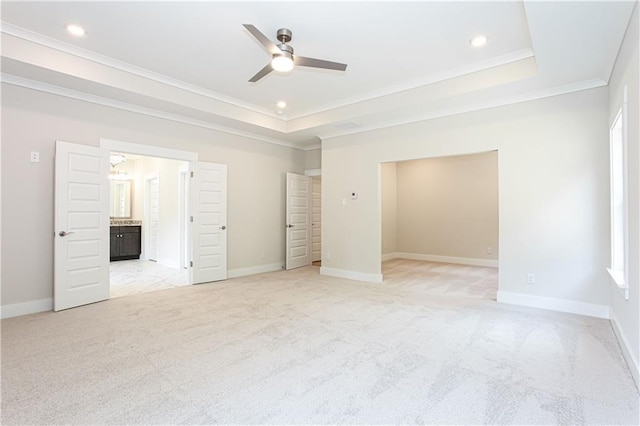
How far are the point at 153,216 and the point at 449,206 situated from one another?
287 inches

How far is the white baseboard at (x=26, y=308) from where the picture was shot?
3768 millimetres

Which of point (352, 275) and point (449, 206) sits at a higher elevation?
point (449, 206)

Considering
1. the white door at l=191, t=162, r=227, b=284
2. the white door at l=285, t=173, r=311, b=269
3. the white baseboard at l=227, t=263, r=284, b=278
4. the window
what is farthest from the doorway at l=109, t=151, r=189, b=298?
the window

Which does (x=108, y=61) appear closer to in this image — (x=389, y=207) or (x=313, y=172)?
(x=313, y=172)

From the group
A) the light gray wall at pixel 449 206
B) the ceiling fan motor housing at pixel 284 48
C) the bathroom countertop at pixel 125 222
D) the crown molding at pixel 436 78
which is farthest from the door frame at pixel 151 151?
the light gray wall at pixel 449 206

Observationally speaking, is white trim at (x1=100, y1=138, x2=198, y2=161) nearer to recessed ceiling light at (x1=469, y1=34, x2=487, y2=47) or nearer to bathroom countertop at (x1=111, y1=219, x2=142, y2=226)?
bathroom countertop at (x1=111, y1=219, x2=142, y2=226)

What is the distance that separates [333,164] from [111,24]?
13.1 ft

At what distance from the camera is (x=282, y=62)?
3062 millimetres

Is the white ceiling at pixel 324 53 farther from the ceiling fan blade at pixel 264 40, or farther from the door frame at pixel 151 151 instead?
the door frame at pixel 151 151

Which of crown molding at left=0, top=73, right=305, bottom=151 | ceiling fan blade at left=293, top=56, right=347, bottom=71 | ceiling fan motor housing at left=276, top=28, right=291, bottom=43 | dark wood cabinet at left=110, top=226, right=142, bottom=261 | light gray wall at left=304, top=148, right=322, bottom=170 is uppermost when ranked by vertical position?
ceiling fan motor housing at left=276, top=28, right=291, bottom=43

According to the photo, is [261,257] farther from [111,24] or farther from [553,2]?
[553,2]

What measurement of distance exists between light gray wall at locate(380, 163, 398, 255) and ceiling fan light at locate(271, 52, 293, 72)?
5.65m

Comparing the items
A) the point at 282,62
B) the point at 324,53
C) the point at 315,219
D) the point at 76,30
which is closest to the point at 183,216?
the point at 315,219

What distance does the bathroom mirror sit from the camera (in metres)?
8.80
